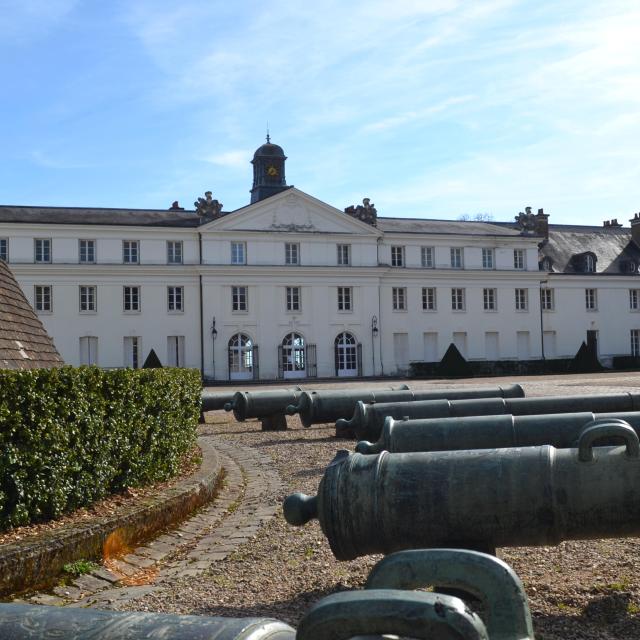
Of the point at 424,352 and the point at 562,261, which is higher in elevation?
the point at 562,261

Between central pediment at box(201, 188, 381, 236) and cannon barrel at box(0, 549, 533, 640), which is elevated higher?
central pediment at box(201, 188, 381, 236)

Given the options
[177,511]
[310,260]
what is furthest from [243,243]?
[177,511]

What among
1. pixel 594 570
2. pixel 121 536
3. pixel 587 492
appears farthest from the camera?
pixel 121 536

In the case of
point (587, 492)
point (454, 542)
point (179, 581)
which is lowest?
point (179, 581)

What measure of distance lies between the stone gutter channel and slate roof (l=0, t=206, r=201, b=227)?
31.8m

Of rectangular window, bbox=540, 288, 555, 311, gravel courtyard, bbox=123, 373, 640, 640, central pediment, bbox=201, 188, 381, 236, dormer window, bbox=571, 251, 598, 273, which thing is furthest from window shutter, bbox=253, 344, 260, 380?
gravel courtyard, bbox=123, 373, 640, 640

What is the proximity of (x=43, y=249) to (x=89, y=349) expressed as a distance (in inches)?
200

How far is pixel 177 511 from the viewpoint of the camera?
7051 millimetres

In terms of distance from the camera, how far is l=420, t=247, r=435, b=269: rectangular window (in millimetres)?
42938

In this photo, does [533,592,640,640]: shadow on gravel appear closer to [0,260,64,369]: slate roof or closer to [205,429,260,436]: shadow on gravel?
[0,260,64,369]: slate roof

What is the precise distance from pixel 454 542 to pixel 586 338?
144 feet

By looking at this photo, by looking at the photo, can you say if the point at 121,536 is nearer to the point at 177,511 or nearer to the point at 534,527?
the point at 177,511

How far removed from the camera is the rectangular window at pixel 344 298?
41.1 m

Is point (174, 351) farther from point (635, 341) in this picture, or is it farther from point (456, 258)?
point (635, 341)
